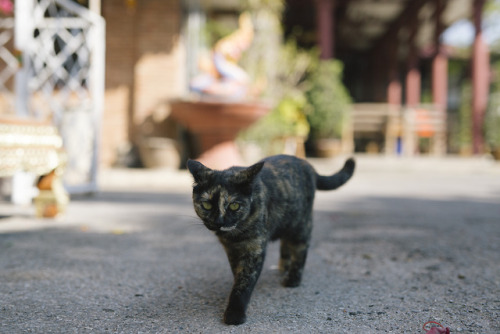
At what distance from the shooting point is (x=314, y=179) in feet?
7.26

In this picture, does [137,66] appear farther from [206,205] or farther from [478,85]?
[478,85]

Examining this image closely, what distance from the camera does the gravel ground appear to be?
1529 millimetres

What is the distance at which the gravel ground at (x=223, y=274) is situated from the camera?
5.02ft

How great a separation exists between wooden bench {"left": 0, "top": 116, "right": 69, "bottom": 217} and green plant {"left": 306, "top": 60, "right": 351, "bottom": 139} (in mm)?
6378

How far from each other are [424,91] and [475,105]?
8.89 m

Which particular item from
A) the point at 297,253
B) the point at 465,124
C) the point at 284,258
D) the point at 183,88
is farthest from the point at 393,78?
the point at 297,253

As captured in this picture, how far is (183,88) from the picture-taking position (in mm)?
8125

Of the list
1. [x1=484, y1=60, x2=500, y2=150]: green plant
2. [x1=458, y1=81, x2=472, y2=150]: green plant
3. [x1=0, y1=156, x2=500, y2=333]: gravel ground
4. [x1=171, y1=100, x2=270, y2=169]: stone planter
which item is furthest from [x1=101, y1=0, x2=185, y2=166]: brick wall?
[x1=458, y1=81, x2=472, y2=150]: green plant

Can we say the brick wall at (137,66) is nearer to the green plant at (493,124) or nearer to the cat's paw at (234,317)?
the cat's paw at (234,317)

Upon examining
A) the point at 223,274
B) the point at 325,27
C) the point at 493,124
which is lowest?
the point at 223,274

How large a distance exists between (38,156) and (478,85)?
10.8 m

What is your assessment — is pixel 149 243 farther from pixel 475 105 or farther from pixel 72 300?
pixel 475 105

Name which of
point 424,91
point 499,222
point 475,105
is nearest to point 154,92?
point 499,222

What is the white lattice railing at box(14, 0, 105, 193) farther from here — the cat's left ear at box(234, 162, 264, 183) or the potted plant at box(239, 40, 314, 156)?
the potted plant at box(239, 40, 314, 156)
